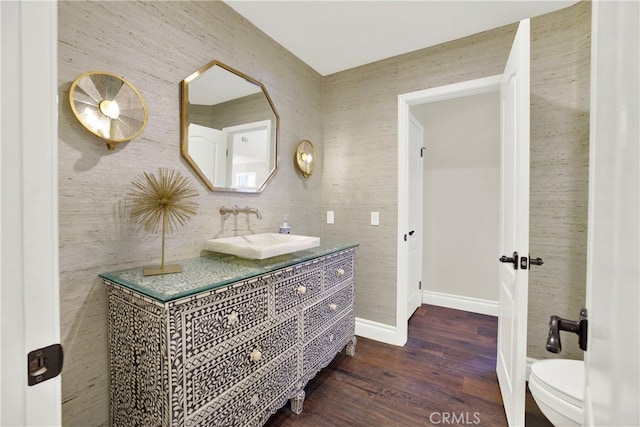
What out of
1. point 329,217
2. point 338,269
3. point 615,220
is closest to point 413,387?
point 338,269

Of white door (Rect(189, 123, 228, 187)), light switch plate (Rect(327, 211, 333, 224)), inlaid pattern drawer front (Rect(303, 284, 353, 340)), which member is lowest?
inlaid pattern drawer front (Rect(303, 284, 353, 340))

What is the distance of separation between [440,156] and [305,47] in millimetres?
2093

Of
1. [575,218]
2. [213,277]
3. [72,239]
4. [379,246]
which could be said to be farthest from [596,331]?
[379,246]

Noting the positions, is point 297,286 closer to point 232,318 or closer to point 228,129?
point 232,318

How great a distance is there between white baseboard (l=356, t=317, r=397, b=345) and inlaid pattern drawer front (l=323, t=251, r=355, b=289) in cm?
70

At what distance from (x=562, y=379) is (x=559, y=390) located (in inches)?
4.7

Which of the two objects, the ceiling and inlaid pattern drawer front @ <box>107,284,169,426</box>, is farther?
the ceiling

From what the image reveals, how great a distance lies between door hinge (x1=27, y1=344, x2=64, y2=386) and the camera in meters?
0.44

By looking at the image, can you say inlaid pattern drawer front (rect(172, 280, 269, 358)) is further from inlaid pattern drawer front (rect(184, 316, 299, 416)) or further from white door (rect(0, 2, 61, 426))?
white door (rect(0, 2, 61, 426))

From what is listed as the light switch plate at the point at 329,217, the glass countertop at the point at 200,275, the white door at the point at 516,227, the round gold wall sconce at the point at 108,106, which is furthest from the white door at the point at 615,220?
the light switch plate at the point at 329,217

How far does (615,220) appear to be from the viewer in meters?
0.39

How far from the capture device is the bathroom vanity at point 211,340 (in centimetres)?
102

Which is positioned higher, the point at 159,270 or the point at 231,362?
the point at 159,270

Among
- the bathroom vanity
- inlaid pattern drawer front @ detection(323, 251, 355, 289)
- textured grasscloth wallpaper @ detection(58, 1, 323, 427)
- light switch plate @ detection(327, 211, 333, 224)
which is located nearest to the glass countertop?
the bathroom vanity
